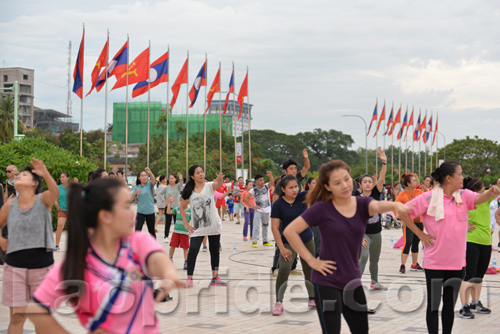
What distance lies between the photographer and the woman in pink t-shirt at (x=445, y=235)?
574 centimetres

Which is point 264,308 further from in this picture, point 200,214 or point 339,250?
point 339,250

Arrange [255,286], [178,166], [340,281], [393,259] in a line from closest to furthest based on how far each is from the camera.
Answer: [340,281], [255,286], [393,259], [178,166]

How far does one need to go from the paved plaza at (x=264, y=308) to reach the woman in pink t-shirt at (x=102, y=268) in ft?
13.2

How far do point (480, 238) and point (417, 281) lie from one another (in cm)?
306

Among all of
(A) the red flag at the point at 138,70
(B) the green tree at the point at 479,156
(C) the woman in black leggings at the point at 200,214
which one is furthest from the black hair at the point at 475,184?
(B) the green tree at the point at 479,156

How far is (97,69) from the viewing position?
29375mm

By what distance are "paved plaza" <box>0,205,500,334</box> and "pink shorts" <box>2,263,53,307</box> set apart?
47.6 inches

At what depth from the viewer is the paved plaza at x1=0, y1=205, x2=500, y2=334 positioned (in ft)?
22.9

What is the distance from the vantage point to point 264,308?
316 inches

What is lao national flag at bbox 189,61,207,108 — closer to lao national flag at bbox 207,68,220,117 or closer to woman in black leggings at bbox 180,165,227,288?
lao national flag at bbox 207,68,220,117

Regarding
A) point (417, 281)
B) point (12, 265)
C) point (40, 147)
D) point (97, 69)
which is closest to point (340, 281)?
point (12, 265)

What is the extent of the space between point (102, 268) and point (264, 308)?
5373 mm

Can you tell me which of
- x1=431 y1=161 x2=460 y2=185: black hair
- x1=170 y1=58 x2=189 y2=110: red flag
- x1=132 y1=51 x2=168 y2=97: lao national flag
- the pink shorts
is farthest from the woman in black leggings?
x1=170 y1=58 x2=189 y2=110: red flag

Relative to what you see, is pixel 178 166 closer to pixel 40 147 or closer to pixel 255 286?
pixel 40 147
